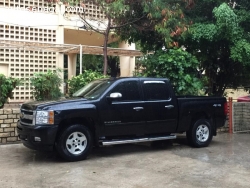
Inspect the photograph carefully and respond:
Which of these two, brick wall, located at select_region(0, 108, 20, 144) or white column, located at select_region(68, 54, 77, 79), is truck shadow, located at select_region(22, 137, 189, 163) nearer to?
brick wall, located at select_region(0, 108, 20, 144)

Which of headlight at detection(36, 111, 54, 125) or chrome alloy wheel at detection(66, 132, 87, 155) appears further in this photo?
chrome alloy wheel at detection(66, 132, 87, 155)

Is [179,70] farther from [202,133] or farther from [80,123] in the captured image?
[80,123]

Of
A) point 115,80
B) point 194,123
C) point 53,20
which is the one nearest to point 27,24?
point 53,20

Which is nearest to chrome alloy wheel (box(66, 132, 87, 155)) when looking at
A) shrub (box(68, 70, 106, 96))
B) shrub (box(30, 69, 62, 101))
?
shrub (box(30, 69, 62, 101))

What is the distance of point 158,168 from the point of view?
6.88 m

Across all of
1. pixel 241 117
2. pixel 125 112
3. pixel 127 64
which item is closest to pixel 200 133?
pixel 125 112

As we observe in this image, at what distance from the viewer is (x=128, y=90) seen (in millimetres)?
8102

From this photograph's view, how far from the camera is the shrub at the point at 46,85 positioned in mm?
9898

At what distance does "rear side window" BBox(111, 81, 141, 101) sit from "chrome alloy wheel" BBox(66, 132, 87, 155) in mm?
1299

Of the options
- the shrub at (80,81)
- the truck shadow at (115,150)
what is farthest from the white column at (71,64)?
the truck shadow at (115,150)

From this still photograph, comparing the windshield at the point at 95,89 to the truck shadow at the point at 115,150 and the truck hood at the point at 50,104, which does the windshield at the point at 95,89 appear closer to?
the truck hood at the point at 50,104

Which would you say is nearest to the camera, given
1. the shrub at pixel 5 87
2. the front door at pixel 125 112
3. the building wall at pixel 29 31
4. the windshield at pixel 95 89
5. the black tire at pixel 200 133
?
the front door at pixel 125 112

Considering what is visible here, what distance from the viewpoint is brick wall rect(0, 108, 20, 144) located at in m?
9.09

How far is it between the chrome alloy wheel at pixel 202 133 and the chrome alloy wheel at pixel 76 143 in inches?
128
